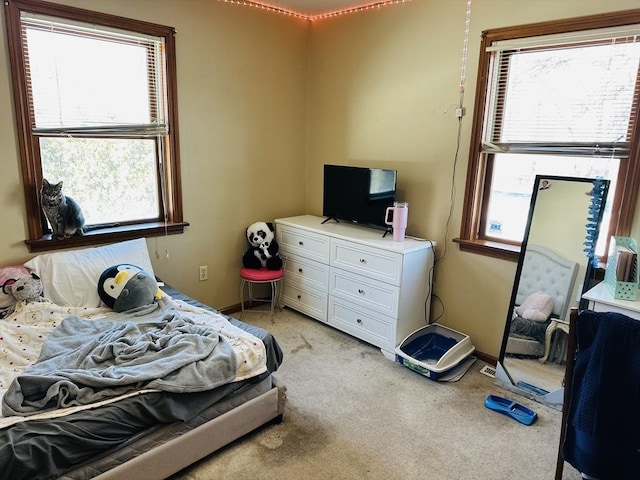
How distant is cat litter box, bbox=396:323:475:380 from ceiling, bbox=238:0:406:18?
2.47 m

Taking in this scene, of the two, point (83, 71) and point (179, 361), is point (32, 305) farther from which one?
point (83, 71)

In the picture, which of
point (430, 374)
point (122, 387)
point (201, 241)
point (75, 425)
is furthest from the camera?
point (201, 241)

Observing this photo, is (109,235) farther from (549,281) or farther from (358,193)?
Answer: (549,281)

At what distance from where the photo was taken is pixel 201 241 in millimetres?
3430

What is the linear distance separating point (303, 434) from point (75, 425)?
108 centimetres

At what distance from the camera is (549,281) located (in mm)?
2551

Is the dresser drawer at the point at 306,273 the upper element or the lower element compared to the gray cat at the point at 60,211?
lower

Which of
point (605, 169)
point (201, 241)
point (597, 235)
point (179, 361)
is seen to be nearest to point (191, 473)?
point (179, 361)

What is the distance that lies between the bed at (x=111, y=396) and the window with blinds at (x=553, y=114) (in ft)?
6.11

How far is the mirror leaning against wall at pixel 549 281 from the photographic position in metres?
2.43

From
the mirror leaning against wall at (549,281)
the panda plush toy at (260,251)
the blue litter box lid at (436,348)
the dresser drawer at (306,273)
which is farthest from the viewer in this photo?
the panda plush toy at (260,251)

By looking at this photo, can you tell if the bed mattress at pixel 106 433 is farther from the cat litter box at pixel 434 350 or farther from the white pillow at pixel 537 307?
the white pillow at pixel 537 307

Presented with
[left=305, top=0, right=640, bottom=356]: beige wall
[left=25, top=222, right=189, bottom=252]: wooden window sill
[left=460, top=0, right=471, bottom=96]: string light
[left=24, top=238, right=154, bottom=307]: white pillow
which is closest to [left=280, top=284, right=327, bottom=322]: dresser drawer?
[left=305, top=0, right=640, bottom=356]: beige wall

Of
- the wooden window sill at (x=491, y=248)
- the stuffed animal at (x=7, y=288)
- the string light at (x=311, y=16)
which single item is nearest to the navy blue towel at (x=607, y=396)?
the wooden window sill at (x=491, y=248)
